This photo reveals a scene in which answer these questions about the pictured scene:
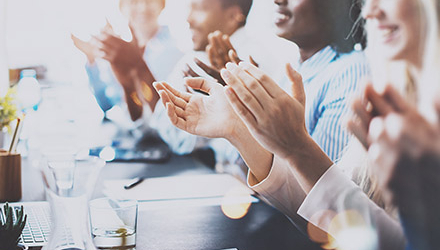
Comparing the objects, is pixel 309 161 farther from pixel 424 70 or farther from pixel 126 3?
pixel 126 3

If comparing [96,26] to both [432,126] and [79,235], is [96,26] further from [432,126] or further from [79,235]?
[432,126]

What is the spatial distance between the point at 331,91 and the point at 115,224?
0.89 meters

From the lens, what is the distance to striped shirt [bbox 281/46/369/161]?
1.42 meters

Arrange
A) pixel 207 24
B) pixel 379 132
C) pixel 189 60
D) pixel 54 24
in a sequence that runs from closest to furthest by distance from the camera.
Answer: pixel 379 132 < pixel 207 24 < pixel 189 60 < pixel 54 24

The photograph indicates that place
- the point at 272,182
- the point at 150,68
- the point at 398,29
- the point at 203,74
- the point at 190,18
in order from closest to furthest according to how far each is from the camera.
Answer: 1. the point at 398,29
2. the point at 272,182
3. the point at 203,74
4. the point at 190,18
5. the point at 150,68

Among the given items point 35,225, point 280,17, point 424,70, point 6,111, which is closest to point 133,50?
point 6,111

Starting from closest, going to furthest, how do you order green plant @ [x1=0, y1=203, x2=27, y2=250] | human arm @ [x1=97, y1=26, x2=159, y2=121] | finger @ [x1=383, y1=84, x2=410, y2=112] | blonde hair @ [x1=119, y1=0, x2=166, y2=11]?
finger @ [x1=383, y1=84, x2=410, y2=112], green plant @ [x1=0, y1=203, x2=27, y2=250], human arm @ [x1=97, y1=26, x2=159, y2=121], blonde hair @ [x1=119, y1=0, x2=166, y2=11]

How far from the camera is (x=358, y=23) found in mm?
1347

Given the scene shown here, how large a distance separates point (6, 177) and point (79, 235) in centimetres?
66

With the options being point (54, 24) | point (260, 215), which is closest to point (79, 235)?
point (260, 215)

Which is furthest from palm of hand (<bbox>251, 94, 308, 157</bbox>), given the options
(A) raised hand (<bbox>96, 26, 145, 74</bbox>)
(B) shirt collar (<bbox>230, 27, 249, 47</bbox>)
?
(A) raised hand (<bbox>96, 26, 145, 74</bbox>)

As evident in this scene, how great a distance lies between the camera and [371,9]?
112cm

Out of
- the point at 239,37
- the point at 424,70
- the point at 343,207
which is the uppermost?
the point at 424,70

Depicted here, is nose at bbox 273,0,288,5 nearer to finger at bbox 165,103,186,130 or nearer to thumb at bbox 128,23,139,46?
finger at bbox 165,103,186,130
